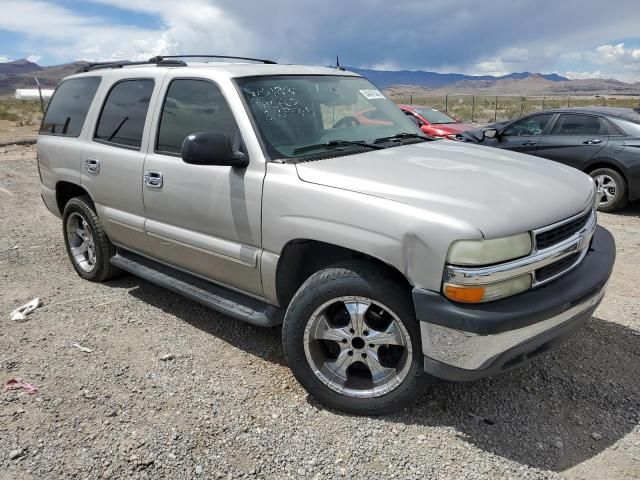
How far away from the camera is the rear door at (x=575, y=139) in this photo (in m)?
8.05

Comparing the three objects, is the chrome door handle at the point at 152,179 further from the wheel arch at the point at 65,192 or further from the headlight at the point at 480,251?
the headlight at the point at 480,251

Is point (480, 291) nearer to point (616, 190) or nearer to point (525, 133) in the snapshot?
point (616, 190)

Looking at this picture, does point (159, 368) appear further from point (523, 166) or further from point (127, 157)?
point (523, 166)

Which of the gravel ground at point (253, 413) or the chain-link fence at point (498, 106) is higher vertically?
the gravel ground at point (253, 413)

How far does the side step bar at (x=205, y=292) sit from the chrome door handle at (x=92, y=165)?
758 mm

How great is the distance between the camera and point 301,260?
10.6 feet

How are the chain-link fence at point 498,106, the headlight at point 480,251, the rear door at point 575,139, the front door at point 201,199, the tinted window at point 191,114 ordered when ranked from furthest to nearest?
the chain-link fence at point 498,106
the rear door at point 575,139
the tinted window at point 191,114
the front door at point 201,199
the headlight at point 480,251

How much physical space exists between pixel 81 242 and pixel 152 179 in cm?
193

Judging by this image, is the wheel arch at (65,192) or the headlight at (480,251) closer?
the headlight at (480,251)

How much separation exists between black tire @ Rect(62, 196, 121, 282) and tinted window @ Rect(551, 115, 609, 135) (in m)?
7.13

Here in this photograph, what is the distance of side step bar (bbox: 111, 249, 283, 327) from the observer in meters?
3.34

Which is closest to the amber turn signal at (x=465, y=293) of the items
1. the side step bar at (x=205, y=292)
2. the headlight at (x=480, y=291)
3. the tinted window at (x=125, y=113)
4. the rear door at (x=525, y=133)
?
the headlight at (x=480, y=291)

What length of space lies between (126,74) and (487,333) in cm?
347

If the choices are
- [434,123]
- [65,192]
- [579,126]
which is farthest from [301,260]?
[434,123]
